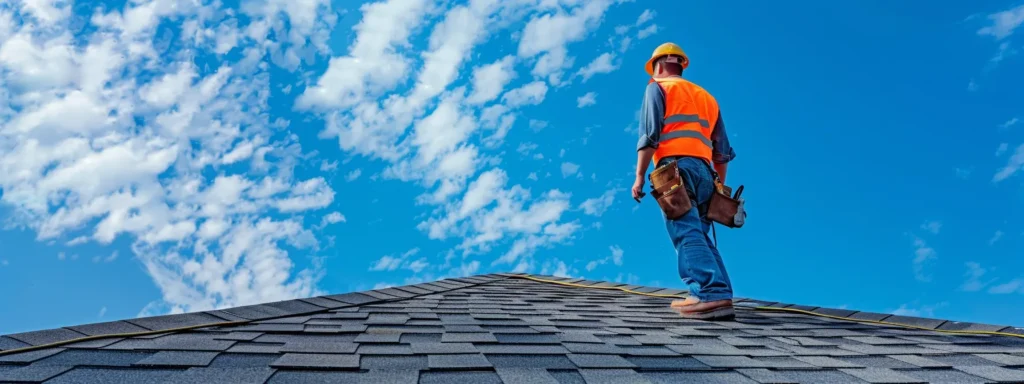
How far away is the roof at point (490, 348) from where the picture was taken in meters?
1.74

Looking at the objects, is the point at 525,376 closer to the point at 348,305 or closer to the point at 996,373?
the point at 996,373

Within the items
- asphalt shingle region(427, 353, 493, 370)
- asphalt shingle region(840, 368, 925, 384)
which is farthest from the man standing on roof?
asphalt shingle region(427, 353, 493, 370)

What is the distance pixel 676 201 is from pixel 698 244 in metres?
0.26

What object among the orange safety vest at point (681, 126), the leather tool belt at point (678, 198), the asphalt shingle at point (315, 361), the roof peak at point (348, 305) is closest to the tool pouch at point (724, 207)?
the leather tool belt at point (678, 198)

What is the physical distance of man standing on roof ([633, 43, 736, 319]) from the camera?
329 centimetres

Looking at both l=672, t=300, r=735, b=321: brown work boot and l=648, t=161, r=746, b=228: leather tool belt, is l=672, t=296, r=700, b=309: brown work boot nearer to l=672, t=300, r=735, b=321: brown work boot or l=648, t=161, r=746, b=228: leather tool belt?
l=672, t=300, r=735, b=321: brown work boot

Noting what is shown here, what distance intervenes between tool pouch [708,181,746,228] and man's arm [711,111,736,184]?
0.45 meters

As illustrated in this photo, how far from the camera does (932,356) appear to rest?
238 centimetres

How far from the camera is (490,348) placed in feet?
6.82

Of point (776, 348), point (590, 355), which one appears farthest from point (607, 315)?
point (590, 355)

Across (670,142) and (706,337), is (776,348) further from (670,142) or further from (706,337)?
(670,142)

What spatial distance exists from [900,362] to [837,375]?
44 cm

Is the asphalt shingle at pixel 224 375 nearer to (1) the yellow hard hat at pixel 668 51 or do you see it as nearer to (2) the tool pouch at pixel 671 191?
(2) the tool pouch at pixel 671 191

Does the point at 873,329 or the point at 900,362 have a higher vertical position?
the point at 873,329
